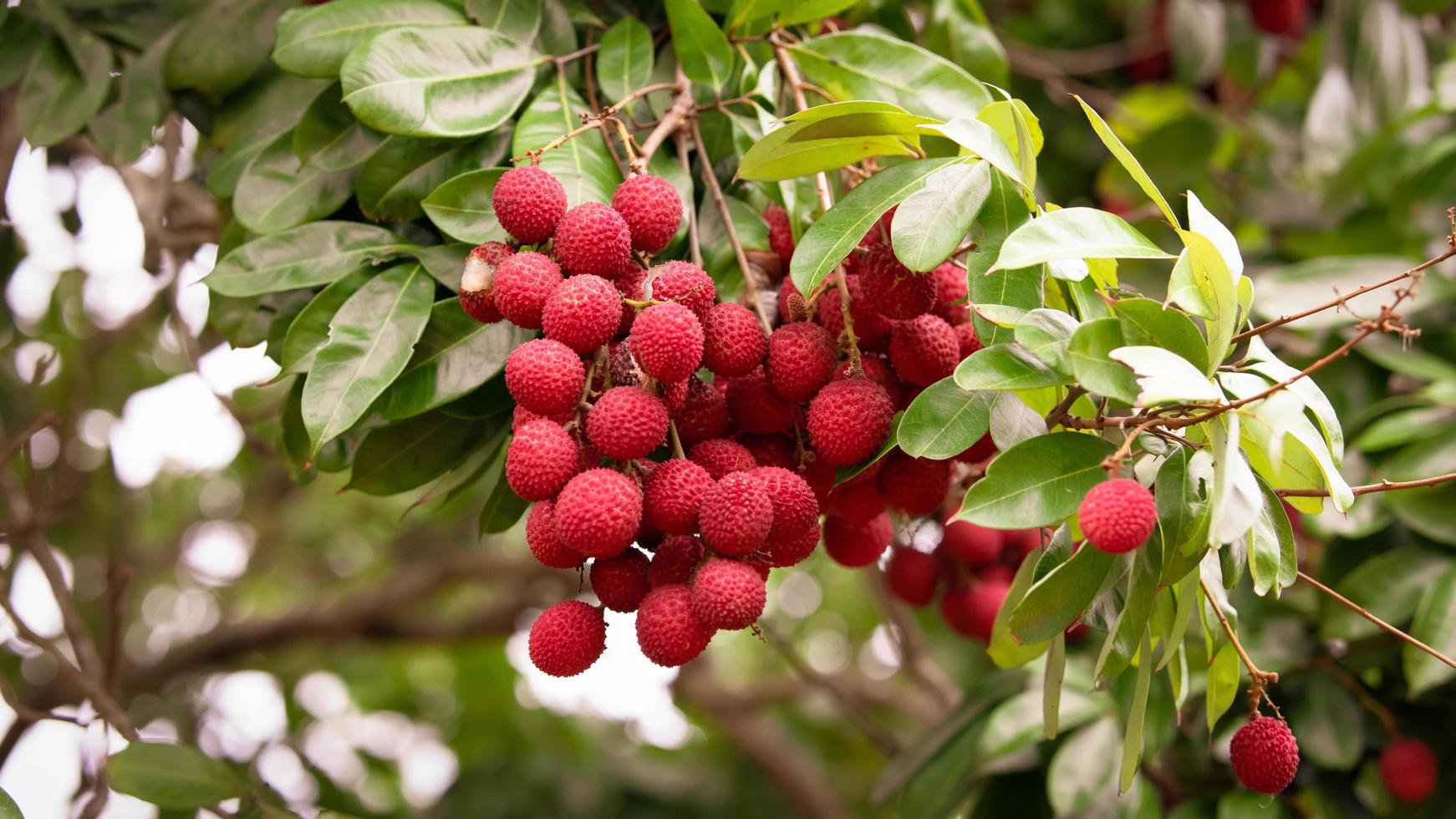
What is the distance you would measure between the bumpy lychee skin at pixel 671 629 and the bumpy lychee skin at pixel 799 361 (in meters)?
0.19

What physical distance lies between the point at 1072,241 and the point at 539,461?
1.40 ft

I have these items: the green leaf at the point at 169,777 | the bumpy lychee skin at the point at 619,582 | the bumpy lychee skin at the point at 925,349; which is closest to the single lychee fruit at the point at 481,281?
the bumpy lychee skin at the point at 619,582

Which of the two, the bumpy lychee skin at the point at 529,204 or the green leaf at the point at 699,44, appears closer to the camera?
the bumpy lychee skin at the point at 529,204

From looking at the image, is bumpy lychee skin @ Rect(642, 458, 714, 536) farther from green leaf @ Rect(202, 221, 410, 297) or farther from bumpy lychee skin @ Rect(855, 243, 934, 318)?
green leaf @ Rect(202, 221, 410, 297)

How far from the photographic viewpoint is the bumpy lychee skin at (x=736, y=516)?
82cm

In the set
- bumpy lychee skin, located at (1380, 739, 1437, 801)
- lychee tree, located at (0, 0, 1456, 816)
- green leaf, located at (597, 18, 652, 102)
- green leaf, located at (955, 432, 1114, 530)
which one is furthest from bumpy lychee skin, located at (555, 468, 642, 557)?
bumpy lychee skin, located at (1380, 739, 1437, 801)

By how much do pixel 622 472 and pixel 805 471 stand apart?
0.18 meters

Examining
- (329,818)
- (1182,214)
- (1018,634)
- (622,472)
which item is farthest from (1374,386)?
(329,818)

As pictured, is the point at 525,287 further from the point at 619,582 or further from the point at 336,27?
the point at 336,27

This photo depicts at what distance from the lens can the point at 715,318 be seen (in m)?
0.90

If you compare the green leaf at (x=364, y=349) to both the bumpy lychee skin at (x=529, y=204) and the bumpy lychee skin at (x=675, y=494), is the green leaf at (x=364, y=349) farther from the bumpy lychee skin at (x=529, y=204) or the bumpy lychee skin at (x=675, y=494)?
the bumpy lychee skin at (x=675, y=494)

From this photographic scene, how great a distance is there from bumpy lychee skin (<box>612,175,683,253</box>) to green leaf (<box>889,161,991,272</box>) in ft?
0.60

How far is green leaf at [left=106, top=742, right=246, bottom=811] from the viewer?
1229 mm

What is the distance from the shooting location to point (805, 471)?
96 cm
